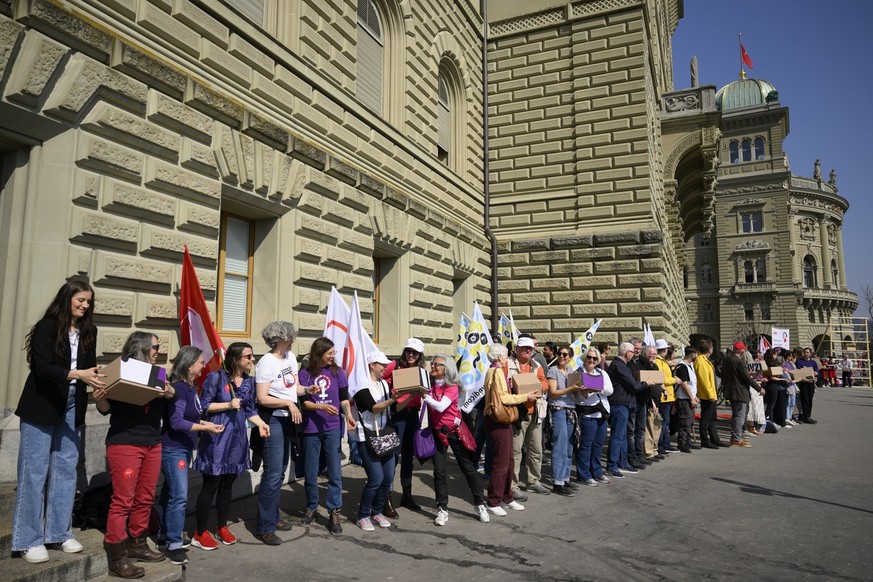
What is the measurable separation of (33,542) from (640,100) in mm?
15652

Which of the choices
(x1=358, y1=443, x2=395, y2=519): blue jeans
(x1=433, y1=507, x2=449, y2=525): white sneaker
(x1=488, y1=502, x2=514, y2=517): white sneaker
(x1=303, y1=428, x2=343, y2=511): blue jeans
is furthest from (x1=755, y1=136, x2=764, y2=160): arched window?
(x1=303, y1=428, x2=343, y2=511): blue jeans

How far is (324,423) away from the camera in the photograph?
588 centimetres

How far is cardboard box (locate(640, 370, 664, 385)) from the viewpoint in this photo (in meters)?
8.98

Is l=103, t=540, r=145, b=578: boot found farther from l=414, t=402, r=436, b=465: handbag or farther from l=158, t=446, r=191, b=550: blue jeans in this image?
l=414, t=402, r=436, b=465: handbag

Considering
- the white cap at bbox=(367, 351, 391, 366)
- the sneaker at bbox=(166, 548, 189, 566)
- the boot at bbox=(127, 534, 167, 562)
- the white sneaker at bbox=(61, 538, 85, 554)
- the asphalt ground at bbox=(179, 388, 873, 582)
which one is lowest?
the asphalt ground at bbox=(179, 388, 873, 582)

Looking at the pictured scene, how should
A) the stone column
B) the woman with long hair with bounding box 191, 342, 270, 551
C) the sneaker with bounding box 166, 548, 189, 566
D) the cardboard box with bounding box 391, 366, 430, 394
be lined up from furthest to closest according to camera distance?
→ the stone column, the cardboard box with bounding box 391, 366, 430, 394, the woman with long hair with bounding box 191, 342, 270, 551, the sneaker with bounding box 166, 548, 189, 566

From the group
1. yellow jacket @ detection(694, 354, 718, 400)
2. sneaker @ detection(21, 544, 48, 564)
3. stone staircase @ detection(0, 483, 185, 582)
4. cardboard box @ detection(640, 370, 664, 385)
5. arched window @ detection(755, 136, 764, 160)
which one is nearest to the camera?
stone staircase @ detection(0, 483, 185, 582)

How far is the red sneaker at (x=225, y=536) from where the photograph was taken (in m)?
5.38

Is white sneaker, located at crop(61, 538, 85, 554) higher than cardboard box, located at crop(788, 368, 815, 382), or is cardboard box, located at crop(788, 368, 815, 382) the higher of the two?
cardboard box, located at crop(788, 368, 815, 382)

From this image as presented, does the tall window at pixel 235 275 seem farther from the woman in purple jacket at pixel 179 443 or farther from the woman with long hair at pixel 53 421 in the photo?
the woman with long hair at pixel 53 421

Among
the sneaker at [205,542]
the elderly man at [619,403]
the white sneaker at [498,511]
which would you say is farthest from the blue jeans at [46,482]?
the elderly man at [619,403]

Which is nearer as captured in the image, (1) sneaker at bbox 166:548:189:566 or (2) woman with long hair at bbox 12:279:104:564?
(2) woman with long hair at bbox 12:279:104:564

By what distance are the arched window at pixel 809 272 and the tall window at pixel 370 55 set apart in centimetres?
7032

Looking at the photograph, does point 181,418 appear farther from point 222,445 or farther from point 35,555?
point 35,555
